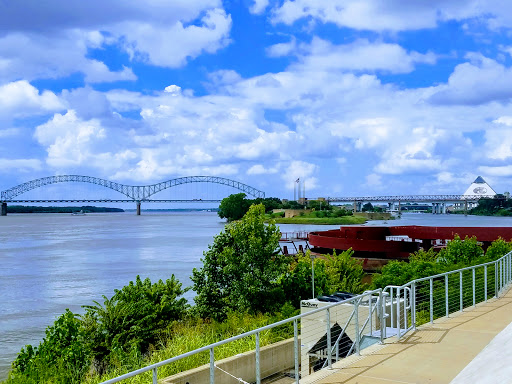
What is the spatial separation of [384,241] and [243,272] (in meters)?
28.8

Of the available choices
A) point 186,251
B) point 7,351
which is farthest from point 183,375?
point 186,251

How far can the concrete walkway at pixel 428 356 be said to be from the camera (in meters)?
9.20

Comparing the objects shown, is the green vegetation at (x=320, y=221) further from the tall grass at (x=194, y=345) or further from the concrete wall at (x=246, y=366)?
the concrete wall at (x=246, y=366)

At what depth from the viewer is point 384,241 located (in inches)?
1842

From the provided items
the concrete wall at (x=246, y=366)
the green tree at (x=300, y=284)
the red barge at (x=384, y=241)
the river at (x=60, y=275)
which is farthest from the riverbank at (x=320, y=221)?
the concrete wall at (x=246, y=366)

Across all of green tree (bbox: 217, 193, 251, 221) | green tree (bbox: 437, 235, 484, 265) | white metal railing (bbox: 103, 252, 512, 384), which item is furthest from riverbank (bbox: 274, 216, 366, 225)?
white metal railing (bbox: 103, 252, 512, 384)

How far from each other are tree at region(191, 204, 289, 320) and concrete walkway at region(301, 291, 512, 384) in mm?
7292

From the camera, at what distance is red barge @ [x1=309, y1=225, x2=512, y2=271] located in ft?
152

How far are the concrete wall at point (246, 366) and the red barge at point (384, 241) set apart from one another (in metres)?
30.1

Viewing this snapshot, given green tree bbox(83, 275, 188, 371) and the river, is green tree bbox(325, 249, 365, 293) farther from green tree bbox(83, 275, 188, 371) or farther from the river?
green tree bbox(83, 275, 188, 371)

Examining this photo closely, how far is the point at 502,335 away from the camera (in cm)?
734

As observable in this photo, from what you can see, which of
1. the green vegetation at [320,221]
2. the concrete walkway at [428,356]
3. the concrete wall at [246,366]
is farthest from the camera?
the green vegetation at [320,221]

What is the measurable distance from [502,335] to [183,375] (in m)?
6.52

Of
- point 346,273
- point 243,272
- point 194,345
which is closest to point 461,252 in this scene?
point 346,273
